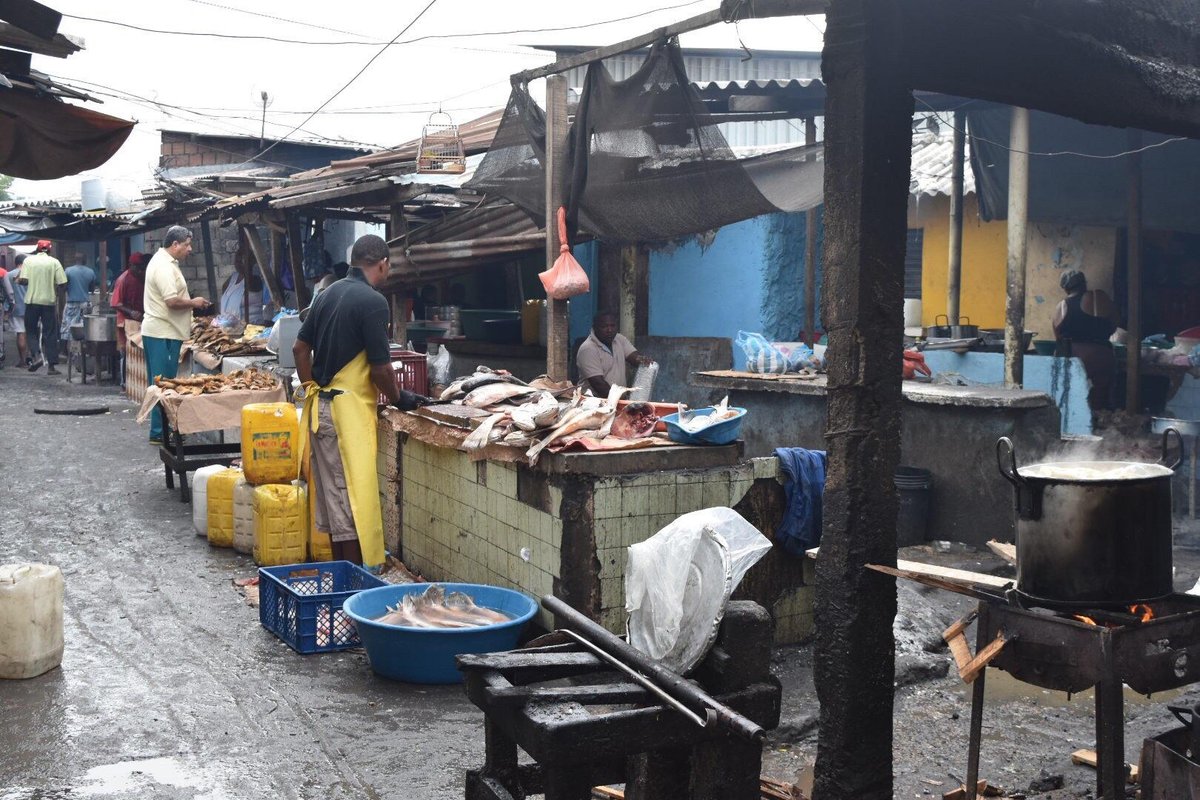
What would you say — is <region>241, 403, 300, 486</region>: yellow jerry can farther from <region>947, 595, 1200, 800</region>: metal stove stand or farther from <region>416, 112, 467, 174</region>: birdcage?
<region>947, 595, 1200, 800</region>: metal stove stand

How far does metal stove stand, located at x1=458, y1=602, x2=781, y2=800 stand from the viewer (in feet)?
10.7

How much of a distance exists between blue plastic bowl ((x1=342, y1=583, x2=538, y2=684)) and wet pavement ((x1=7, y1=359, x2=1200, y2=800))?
4.5 inches

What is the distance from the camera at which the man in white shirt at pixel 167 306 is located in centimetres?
1214

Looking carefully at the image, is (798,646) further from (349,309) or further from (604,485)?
(349,309)

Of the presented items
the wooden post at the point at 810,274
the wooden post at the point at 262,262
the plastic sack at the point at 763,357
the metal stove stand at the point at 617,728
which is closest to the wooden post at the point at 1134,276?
the wooden post at the point at 810,274

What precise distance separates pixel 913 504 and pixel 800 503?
3388mm

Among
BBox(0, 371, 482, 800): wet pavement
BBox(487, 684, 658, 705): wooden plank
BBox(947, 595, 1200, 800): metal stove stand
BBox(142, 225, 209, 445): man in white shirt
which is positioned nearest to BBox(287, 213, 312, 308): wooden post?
BBox(142, 225, 209, 445): man in white shirt

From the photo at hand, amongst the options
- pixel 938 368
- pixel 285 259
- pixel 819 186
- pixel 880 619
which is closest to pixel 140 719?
pixel 880 619

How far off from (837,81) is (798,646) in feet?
12.9

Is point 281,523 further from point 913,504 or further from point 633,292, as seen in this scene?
point 633,292

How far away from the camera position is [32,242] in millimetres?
35531

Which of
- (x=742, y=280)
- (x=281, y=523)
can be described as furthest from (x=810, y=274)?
(x=281, y=523)

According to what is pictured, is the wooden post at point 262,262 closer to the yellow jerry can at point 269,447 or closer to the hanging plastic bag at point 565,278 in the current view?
the yellow jerry can at point 269,447

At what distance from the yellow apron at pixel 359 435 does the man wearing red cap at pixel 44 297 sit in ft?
57.3
